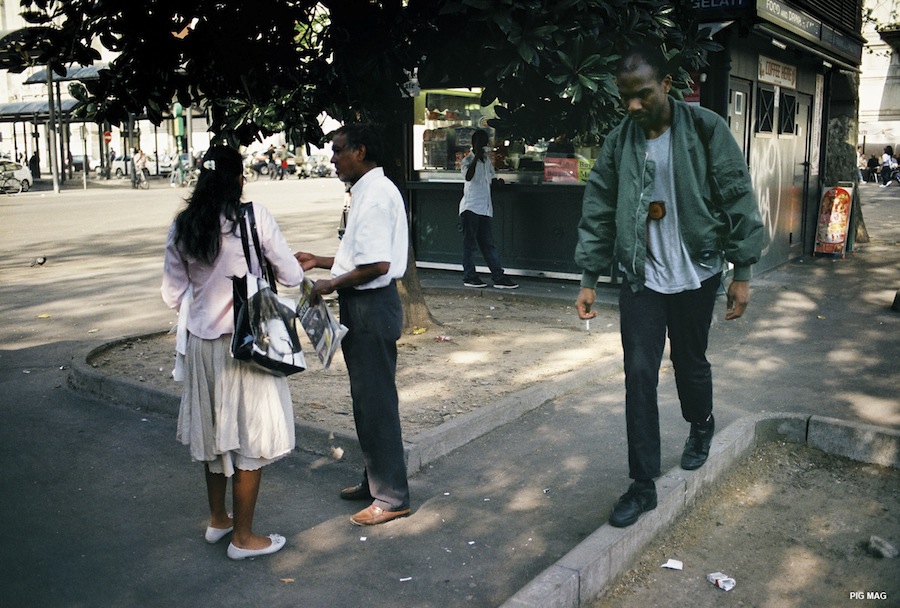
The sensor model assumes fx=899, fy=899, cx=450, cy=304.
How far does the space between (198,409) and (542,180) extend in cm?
773

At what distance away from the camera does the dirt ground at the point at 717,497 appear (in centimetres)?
366

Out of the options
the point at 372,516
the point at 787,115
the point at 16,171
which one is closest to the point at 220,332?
the point at 372,516

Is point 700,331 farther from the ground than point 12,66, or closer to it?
closer to it

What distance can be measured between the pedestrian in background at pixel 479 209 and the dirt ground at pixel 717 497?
8.77ft

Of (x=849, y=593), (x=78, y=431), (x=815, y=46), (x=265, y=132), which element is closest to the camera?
(x=849, y=593)

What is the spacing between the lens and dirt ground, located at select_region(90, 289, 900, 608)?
3.66m

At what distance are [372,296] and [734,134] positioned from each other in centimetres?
760

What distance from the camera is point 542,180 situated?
10922 millimetres

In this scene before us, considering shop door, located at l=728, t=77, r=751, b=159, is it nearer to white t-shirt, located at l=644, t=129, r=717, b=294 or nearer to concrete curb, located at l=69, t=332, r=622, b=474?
concrete curb, located at l=69, t=332, r=622, b=474

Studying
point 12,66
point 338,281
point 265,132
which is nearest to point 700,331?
point 338,281

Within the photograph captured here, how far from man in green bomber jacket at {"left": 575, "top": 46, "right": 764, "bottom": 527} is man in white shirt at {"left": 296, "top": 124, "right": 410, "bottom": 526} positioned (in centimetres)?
86

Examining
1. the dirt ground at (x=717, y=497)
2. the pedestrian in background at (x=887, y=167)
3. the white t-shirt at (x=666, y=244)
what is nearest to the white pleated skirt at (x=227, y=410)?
the dirt ground at (x=717, y=497)

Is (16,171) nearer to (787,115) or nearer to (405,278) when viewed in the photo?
(787,115)

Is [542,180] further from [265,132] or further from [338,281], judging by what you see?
[338,281]
